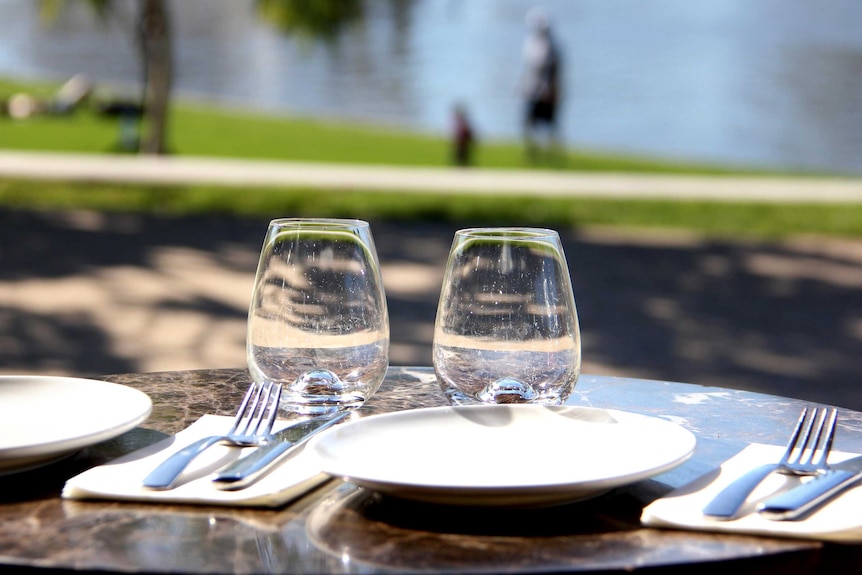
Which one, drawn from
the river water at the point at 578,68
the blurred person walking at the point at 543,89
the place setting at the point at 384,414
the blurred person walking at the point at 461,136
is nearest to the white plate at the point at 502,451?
the place setting at the point at 384,414

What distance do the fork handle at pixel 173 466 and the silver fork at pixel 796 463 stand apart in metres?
0.51

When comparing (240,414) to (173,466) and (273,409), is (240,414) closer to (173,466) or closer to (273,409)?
(273,409)

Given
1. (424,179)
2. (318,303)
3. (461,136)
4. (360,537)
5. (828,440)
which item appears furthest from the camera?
(461,136)

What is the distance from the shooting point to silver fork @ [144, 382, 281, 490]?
3.77 ft

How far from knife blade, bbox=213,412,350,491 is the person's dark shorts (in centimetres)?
1468

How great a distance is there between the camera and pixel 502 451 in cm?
123

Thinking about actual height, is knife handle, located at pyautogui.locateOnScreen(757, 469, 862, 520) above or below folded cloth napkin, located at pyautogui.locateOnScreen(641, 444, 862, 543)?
above

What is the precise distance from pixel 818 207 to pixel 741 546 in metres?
9.28

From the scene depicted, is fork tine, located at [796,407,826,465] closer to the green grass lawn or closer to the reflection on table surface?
the reflection on table surface

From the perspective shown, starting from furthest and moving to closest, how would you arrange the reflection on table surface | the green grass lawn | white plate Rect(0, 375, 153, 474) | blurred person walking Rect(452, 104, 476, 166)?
blurred person walking Rect(452, 104, 476, 166), the green grass lawn, white plate Rect(0, 375, 153, 474), the reflection on table surface

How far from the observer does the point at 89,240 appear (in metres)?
7.97

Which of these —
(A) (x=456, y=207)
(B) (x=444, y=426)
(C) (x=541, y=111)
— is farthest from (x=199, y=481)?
(C) (x=541, y=111)

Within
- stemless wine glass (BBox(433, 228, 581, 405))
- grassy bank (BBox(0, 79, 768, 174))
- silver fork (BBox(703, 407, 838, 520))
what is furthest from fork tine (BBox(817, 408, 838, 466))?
grassy bank (BBox(0, 79, 768, 174))

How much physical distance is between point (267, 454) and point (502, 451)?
247mm
